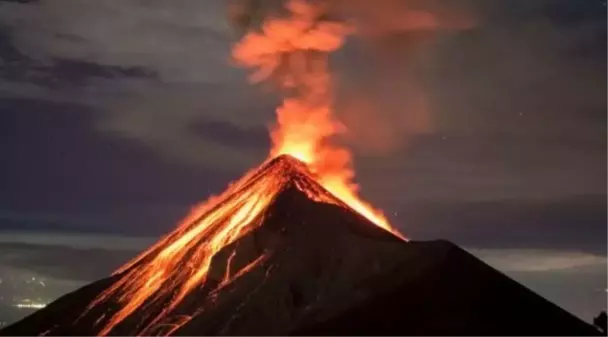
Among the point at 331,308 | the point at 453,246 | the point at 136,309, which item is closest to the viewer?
the point at 331,308

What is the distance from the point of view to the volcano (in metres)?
92.8

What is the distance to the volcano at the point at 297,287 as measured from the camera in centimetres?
9281

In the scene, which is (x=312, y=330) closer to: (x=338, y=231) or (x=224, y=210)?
(x=338, y=231)

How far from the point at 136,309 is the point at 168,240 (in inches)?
1231

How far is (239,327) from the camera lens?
3935 inches

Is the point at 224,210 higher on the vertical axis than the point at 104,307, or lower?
higher

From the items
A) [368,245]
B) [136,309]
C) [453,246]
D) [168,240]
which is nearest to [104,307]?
[136,309]

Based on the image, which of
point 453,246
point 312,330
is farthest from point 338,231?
point 312,330

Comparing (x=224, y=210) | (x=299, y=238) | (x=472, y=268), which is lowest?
(x=472, y=268)

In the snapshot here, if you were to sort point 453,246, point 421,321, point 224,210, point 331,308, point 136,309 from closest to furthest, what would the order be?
point 421,321 → point 331,308 → point 453,246 → point 136,309 → point 224,210

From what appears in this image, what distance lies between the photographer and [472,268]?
10250 cm

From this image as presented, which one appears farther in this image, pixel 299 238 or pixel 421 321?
pixel 299 238

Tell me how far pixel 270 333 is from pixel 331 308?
24.3ft

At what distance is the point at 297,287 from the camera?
108 m
